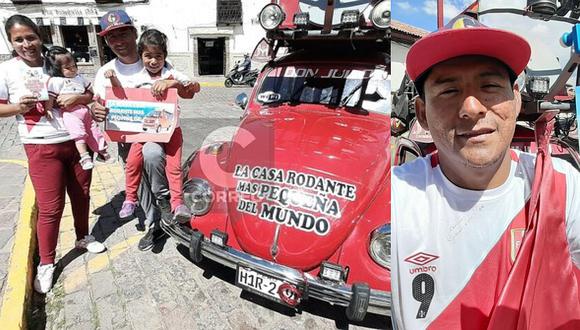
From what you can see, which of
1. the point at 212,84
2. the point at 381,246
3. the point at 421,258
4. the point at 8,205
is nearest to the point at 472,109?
the point at 421,258

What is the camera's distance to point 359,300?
6.23 ft

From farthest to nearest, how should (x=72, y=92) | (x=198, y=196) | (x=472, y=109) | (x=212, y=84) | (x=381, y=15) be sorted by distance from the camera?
(x=212, y=84)
(x=198, y=196)
(x=72, y=92)
(x=381, y=15)
(x=472, y=109)

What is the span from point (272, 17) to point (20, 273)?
2399 mm

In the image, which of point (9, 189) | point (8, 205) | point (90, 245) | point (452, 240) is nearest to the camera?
point (452, 240)

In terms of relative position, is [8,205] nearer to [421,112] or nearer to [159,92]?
[159,92]

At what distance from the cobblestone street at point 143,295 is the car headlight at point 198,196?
503mm

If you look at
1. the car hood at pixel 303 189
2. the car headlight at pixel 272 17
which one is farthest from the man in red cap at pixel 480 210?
the car headlight at pixel 272 17

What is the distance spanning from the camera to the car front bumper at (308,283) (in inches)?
74.9

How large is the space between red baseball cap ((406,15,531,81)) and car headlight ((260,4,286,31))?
8.28ft

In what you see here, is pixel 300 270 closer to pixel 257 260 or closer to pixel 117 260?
pixel 257 260

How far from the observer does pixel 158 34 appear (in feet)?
8.48

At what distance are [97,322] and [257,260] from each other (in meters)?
0.98

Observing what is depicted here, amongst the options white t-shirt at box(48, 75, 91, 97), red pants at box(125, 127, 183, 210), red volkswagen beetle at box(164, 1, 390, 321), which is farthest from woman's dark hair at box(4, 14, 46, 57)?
red volkswagen beetle at box(164, 1, 390, 321)

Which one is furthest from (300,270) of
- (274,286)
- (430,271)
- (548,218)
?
(548,218)
